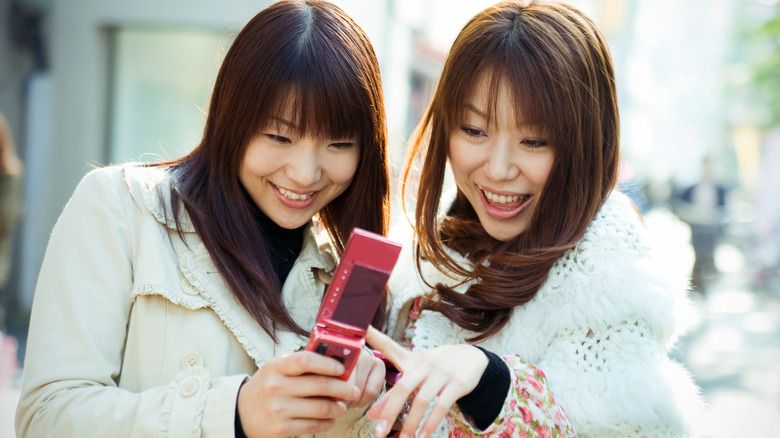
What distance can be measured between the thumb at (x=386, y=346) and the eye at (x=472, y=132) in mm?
834

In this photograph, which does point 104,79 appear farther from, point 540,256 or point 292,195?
point 540,256

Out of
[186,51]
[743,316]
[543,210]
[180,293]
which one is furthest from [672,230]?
[180,293]

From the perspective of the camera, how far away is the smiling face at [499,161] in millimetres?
2143

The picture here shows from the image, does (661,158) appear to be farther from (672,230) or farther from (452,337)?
(452,337)

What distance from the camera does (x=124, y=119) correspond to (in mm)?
7141

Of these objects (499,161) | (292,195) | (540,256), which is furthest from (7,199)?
(540,256)

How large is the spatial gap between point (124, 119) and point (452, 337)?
225 inches

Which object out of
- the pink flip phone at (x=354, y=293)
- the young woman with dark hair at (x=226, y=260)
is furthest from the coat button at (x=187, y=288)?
the pink flip phone at (x=354, y=293)

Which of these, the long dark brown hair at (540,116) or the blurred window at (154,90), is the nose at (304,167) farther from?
the blurred window at (154,90)

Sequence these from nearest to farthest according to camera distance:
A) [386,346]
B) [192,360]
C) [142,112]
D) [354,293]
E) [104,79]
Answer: [354,293] < [386,346] < [192,360] < [104,79] < [142,112]

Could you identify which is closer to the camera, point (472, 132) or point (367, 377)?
point (367, 377)

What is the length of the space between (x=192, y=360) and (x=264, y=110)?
0.70m

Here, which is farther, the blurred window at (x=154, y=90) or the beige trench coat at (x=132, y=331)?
the blurred window at (x=154, y=90)

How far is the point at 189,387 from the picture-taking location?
1782 mm
